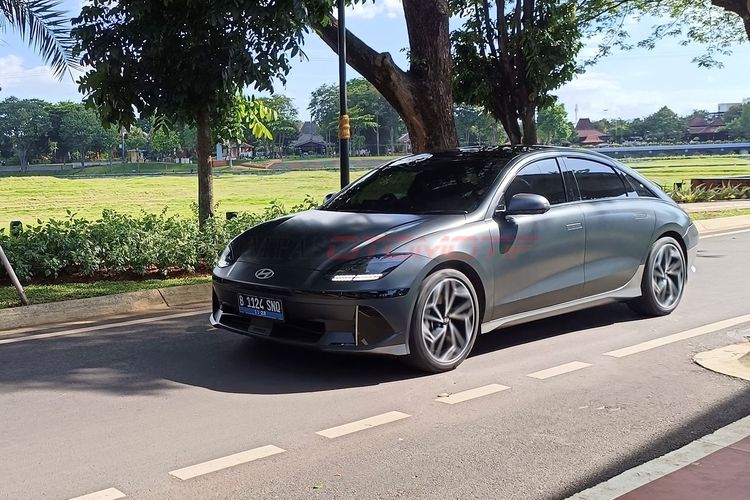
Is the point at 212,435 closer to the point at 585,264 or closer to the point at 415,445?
the point at 415,445

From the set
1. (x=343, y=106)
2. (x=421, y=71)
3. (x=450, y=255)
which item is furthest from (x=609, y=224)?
(x=421, y=71)

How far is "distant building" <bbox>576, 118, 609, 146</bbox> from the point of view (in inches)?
5875

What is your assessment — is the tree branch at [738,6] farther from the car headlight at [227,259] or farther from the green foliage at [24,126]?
the green foliage at [24,126]

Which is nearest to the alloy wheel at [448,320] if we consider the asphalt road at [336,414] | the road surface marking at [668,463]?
the asphalt road at [336,414]

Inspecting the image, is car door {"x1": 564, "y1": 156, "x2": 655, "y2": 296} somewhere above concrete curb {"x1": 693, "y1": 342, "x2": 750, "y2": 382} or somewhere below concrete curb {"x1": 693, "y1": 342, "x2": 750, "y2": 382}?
above

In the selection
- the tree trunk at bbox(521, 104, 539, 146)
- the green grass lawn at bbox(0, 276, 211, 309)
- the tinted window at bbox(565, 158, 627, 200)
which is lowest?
the green grass lawn at bbox(0, 276, 211, 309)

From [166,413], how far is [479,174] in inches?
121

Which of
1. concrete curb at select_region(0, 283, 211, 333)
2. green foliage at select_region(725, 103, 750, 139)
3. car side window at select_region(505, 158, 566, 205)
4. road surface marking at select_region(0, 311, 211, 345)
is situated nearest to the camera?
car side window at select_region(505, 158, 566, 205)

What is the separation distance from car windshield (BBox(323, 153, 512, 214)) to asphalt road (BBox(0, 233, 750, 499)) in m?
1.22

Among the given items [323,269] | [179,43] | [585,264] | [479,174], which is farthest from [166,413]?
[179,43]

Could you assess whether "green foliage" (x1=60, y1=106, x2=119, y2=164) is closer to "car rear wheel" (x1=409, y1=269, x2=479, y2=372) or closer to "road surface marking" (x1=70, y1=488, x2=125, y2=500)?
"car rear wheel" (x1=409, y1=269, x2=479, y2=372)

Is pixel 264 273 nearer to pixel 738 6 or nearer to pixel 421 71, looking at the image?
pixel 421 71

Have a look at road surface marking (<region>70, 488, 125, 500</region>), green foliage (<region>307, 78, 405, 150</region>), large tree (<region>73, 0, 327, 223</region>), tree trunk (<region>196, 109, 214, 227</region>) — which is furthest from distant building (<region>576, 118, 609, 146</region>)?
road surface marking (<region>70, 488, 125, 500</region>)

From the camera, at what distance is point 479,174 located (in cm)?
632
